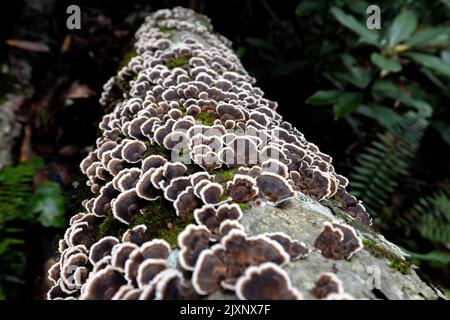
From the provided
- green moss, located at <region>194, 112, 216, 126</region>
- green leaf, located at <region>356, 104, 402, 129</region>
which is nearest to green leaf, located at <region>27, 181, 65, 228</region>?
green moss, located at <region>194, 112, 216, 126</region>

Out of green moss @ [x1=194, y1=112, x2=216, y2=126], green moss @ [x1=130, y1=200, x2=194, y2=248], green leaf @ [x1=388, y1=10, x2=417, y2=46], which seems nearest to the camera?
green moss @ [x1=130, y1=200, x2=194, y2=248]

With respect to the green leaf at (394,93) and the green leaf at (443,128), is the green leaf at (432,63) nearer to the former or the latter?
the green leaf at (394,93)

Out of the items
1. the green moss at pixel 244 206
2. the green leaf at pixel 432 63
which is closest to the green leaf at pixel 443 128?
the green leaf at pixel 432 63

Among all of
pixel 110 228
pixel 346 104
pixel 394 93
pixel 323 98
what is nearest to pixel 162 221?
pixel 110 228

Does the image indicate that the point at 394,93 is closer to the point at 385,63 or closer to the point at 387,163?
the point at 385,63

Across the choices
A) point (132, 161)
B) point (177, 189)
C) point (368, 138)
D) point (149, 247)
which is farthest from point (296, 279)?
point (368, 138)

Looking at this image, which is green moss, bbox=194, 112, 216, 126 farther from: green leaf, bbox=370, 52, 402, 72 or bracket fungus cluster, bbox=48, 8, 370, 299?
green leaf, bbox=370, 52, 402, 72

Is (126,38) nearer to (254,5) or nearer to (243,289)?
(254,5)
